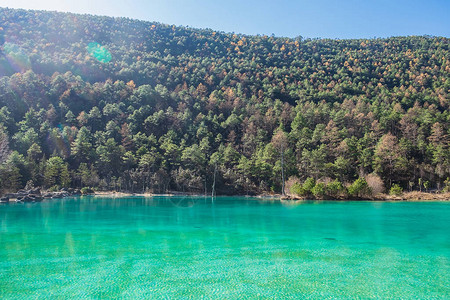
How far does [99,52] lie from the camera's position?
10038cm

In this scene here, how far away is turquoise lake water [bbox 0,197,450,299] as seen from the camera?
827 cm

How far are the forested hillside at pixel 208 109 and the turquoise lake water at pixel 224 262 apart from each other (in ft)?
112

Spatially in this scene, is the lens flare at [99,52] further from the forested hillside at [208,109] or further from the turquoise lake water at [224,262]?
the turquoise lake water at [224,262]

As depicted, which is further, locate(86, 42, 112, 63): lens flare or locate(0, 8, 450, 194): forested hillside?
locate(86, 42, 112, 63): lens flare

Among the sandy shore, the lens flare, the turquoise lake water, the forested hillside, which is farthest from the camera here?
the lens flare

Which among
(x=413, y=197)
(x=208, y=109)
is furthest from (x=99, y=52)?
(x=413, y=197)

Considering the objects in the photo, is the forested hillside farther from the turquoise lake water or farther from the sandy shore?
the turquoise lake water

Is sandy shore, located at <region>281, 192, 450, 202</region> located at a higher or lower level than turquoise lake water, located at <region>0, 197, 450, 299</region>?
lower

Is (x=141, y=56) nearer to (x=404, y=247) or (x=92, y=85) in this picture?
(x=92, y=85)

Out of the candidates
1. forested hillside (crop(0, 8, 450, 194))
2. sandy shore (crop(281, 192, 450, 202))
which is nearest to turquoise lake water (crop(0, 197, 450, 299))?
sandy shore (crop(281, 192, 450, 202))

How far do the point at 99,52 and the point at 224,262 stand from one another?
106 meters

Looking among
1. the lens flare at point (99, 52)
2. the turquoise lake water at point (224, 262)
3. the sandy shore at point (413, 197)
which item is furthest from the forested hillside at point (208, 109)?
the turquoise lake water at point (224, 262)

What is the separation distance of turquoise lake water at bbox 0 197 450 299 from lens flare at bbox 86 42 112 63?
3524 inches

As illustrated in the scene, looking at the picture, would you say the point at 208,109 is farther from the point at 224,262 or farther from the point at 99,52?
the point at 224,262
